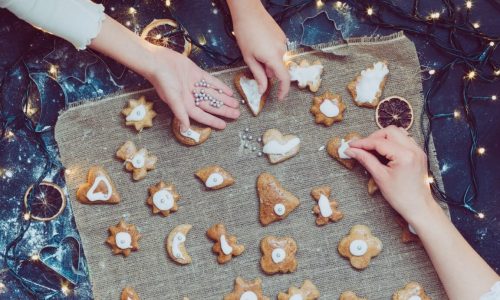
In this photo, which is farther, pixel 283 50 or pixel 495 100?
pixel 495 100

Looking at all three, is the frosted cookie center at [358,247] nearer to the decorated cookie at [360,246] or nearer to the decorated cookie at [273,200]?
the decorated cookie at [360,246]

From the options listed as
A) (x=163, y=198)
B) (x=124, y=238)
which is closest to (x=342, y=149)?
(x=163, y=198)

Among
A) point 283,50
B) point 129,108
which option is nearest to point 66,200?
point 129,108

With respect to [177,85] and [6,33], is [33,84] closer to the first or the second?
[6,33]

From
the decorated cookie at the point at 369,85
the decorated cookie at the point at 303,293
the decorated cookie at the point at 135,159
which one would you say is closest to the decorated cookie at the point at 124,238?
the decorated cookie at the point at 135,159

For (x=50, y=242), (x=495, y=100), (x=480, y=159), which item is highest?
(x=495, y=100)

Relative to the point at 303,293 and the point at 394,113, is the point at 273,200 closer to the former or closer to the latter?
the point at 303,293

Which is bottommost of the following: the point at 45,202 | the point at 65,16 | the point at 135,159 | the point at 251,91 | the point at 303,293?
the point at 303,293
